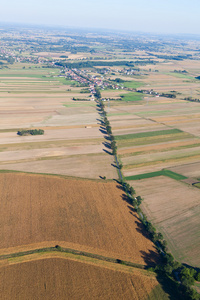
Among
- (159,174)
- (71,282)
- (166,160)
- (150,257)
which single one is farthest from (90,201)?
(166,160)

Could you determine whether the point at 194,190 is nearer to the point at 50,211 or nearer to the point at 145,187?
the point at 145,187

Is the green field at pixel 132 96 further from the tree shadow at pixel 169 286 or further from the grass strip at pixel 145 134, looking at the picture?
the tree shadow at pixel 169 286

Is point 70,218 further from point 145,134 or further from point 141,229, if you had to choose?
point 145,134

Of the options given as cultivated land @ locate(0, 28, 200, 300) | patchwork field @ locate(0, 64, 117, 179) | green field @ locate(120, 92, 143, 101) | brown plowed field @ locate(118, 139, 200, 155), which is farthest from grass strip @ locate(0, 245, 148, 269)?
green field @ locate(120, 92, 143, 101)

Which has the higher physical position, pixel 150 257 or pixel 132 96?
pixel 132 96

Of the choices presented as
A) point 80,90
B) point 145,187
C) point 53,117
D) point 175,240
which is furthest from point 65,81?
point 175,240

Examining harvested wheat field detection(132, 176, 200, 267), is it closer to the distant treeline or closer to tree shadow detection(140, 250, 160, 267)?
tree shadow detection(140, 250, 160, 267)

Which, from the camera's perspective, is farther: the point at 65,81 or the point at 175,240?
the point at 65,81

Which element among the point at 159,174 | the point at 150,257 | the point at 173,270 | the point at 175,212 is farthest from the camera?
the point at 159,174
